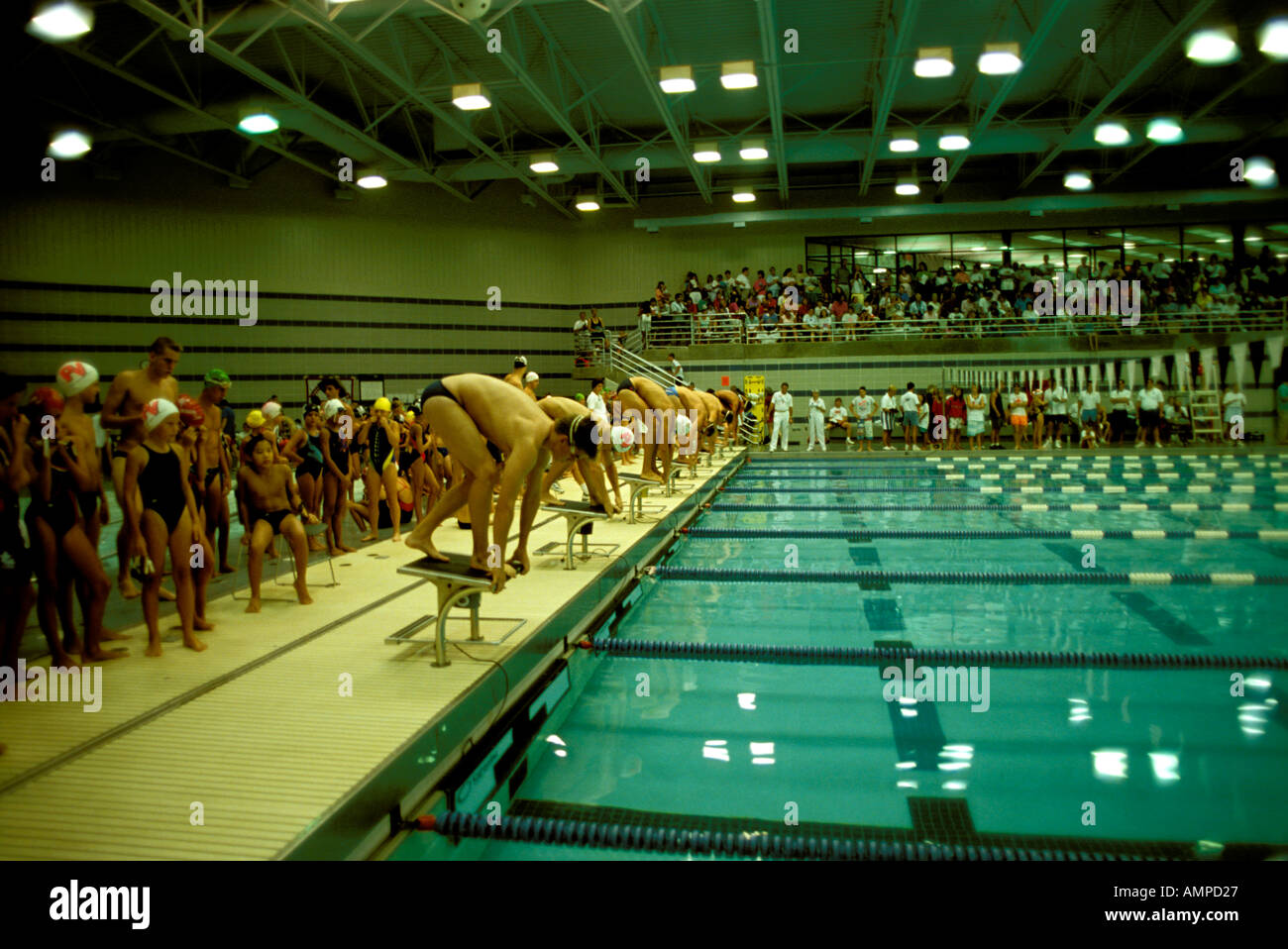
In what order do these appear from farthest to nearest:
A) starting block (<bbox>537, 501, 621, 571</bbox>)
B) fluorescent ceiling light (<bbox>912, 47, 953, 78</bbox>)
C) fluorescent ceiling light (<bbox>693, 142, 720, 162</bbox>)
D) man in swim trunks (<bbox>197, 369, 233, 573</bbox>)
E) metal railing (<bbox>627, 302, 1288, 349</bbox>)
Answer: metal railing (<bbox>627, 302, 1288, 349</bbox>) < fluorescent ceiling light (<bbox>693, 142, 720, 162</bbox>) < fluorescent ceiling light (<bbox>912, 47, 953, 78</bbox>) < starting block (<bbox>537, 501, 621, 571</bbox>) < man in swim trunks (<bbox>197, 369, 233, 573</bbox>)

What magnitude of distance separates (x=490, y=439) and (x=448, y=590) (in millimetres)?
774

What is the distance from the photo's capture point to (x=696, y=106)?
17.1 metres

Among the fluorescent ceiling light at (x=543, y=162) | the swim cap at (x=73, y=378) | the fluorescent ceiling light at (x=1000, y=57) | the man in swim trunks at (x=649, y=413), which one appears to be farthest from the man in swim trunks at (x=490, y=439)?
the fluorescent ceiling light at (x=543, y=162)

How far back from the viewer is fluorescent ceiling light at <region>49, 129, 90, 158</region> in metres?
13.3

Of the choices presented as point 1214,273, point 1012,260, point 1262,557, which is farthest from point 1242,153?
point 1262,557

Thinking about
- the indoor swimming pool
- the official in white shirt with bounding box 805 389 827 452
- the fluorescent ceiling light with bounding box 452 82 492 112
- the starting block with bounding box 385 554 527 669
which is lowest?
the indoor swimming pool

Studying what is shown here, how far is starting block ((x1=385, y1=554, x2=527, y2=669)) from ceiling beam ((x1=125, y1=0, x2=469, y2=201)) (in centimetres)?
850

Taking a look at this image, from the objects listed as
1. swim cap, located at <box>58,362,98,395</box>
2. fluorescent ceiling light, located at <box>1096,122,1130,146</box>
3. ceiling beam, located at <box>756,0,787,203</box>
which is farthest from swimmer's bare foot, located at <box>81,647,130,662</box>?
fluorescent ceiling light, located at <box>1096,122,1130,146</box>

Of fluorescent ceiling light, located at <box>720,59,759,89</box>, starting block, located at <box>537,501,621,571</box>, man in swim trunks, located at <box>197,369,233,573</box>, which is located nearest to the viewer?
man in swim trunks, located at <box>197,369,233,573</box>

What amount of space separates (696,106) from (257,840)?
17.1 metres

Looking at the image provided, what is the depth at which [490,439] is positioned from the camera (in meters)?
4.23

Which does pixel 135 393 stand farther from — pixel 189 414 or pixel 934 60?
pixel 934 60

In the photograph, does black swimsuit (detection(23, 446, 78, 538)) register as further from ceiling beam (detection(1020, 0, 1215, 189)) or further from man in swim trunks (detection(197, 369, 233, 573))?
ceiling beam (detection(1020, 0, 1215, 189))
